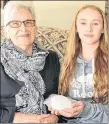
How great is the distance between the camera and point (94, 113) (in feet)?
4.41

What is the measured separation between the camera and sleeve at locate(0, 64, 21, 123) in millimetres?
1332

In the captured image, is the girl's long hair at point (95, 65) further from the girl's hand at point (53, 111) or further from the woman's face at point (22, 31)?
the woman's face at point (22, 31)

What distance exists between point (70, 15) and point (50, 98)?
477mm

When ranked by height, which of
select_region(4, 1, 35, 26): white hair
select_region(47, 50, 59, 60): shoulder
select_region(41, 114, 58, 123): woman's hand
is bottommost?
select_region(41, 114, 58, 123): woman's hand

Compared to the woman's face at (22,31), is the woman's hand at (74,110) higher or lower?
lower

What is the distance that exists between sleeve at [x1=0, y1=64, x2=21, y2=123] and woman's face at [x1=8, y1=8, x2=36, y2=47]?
178 millimetres

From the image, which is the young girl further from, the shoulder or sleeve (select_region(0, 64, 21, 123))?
sleeve (select_region(0, 64, 21, 123))

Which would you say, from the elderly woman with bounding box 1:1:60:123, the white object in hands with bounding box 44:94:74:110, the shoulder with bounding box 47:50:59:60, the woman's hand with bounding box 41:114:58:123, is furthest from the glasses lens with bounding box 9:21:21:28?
the woman's hand with bounding box 41:114:58:123

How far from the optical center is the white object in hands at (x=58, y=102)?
1312mm

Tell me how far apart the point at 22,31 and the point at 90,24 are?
38cm

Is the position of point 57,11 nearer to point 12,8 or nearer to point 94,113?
point 12,8

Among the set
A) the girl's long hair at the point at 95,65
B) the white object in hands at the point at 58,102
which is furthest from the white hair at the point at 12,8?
the white object in hands at the point at 58,102

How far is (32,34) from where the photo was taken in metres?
1.36

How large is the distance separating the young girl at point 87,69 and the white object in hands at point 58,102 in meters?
0.02
